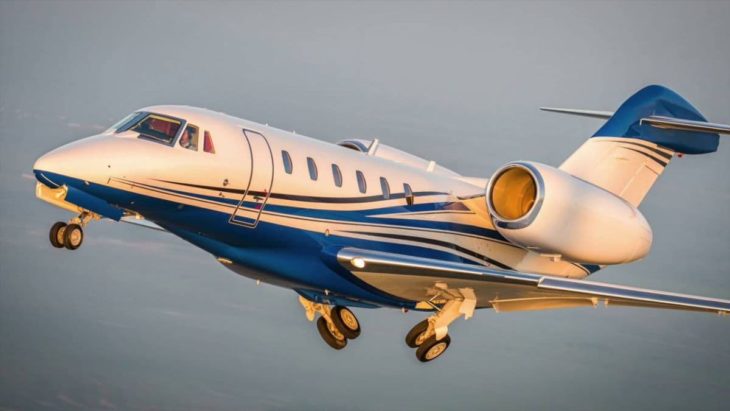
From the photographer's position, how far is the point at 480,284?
88.2 feet

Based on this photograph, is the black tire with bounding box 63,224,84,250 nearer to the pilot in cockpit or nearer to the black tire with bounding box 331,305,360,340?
the pilot in cockpit

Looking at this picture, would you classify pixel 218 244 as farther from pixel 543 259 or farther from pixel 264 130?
pixel 543 259

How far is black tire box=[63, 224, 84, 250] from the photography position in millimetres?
24500

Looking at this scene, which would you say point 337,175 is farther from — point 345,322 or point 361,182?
point 345,322

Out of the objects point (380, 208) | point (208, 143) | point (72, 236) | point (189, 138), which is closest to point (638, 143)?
point (380, 208)

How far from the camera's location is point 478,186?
100.0ft

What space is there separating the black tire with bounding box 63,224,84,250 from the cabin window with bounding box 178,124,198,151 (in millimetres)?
2806

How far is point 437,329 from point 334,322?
3.44 m

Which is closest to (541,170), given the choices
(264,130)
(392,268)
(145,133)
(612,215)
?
(612,215)

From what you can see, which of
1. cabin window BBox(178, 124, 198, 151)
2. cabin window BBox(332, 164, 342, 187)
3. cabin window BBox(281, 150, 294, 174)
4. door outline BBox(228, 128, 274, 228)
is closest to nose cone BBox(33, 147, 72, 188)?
cabin window BBox(178, 124, 198, 151)

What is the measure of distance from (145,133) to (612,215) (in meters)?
10.8

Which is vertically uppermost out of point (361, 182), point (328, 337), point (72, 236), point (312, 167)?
point (312, 167)

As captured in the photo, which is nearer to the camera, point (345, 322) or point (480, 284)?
point (480, 284)

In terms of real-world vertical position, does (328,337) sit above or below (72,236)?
below
